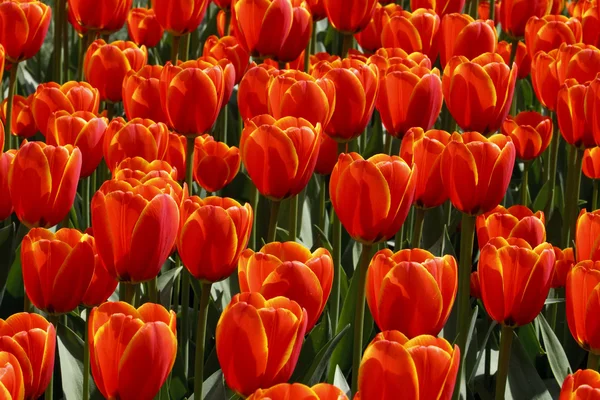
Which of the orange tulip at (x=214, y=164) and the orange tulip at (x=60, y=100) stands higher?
the orange tulip at (x=60, y=100)

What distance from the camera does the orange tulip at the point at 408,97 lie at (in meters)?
A: 2.26

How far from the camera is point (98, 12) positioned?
114 inches

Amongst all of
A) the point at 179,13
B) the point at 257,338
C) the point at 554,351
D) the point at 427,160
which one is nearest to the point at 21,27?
the point at 179,13

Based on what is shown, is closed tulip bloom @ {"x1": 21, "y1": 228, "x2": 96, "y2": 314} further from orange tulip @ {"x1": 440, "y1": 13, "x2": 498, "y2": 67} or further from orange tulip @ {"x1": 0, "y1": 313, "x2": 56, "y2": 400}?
orange tulip @ {"x1": 440, "y1": 13, "x2": 498, "y2": 67}

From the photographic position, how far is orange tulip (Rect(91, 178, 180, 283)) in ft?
5.18

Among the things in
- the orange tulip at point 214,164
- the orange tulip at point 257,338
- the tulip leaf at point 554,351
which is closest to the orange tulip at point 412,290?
the orange tulip at point 257,338

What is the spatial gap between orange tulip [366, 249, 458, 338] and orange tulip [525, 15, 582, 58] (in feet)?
5.21

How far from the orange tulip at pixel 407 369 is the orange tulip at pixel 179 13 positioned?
177cm

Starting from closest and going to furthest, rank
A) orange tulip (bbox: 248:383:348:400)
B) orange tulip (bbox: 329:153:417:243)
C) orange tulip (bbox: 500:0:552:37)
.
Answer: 1. orange tulip (bbox: 248:383:348:400)
2. orange tulip (bbox: 329:153:417:243)
3. orange tulip (bbox: 500:0:552:37)

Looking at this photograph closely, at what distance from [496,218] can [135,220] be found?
0.70 meters

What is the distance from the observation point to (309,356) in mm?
1929

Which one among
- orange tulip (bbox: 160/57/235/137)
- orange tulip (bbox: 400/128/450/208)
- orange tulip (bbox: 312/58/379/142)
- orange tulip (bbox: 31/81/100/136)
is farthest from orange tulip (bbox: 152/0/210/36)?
orange tulip (bbox: 400/128/450/208)

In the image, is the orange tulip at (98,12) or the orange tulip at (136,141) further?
the orange tulip at (98,12)

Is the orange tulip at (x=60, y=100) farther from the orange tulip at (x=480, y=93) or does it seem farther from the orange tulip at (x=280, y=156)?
the orange tulip at (x=480, y=93)
